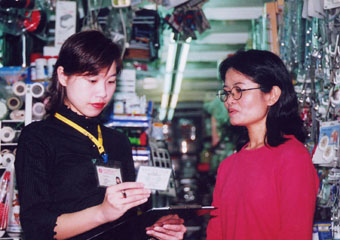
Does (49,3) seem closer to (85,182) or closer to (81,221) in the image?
(85,182)

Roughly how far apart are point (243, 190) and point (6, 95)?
2.10 metres

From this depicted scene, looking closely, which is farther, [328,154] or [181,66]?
[181,66]

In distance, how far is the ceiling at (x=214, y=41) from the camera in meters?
5.40

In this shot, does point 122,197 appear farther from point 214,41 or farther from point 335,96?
point 214,41

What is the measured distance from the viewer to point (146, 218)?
1675 millimetres

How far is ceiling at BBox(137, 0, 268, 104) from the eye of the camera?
5402 millimetres

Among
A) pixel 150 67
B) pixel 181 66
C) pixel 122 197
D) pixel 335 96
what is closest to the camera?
pixel 122 197

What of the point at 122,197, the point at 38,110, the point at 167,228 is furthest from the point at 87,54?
the point at 38,110

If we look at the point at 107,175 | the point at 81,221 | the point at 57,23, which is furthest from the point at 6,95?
the point at 81,221

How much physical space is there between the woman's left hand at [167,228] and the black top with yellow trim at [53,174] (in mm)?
175

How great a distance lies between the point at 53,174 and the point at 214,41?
5268 millimetres

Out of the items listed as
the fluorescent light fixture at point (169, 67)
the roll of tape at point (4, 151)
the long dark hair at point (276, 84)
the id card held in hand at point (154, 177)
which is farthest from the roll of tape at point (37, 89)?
the fluorescent light fixture at point (169, 67)

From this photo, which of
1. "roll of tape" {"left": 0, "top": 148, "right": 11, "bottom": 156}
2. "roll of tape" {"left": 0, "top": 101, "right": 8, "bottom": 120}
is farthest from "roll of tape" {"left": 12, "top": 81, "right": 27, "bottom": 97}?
"roll of tape" {"left": 0, "top": 148, "right": 11, "bottom": 156}

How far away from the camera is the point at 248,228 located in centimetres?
200
